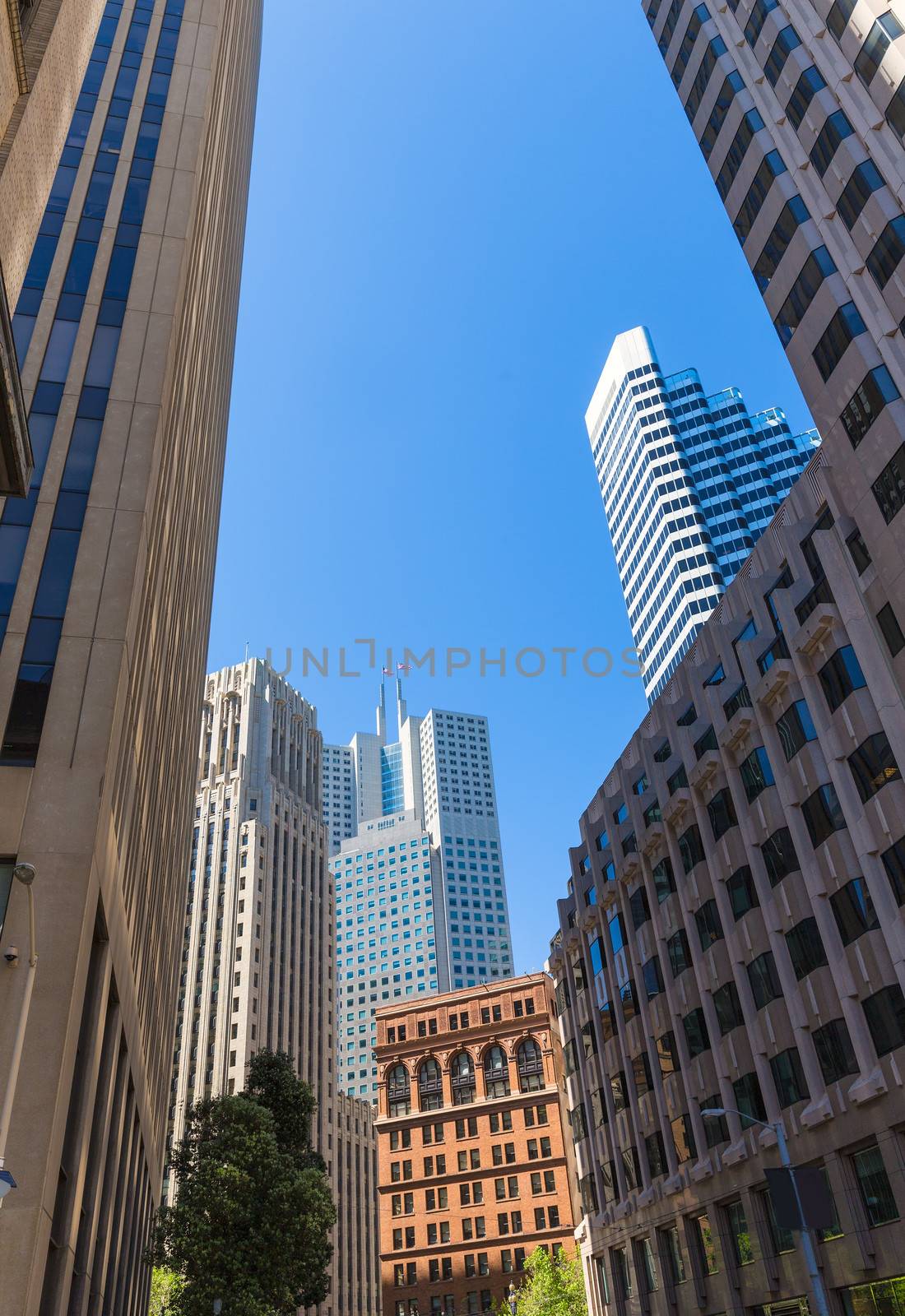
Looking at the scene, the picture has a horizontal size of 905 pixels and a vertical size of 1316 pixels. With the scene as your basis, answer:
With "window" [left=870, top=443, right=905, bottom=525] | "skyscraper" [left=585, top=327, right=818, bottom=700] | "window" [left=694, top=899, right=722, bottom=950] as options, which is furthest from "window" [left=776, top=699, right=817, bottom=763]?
"skyscraper" [left=585, top=327, right=818, bottom=700]

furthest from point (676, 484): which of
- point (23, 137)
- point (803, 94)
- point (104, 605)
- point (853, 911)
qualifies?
point (23, 137)

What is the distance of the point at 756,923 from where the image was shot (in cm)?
3856

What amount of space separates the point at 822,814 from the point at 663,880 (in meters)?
14.6

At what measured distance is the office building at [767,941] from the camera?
31.5m

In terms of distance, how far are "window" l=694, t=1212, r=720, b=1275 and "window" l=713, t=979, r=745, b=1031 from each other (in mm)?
5546

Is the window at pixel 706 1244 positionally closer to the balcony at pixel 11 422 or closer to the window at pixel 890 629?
the window at pixel 890 629

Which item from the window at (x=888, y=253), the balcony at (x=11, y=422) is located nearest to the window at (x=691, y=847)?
the window at (x=888, y=253)

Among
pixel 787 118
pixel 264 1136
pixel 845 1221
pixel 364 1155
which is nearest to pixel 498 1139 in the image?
pixel 364 1155

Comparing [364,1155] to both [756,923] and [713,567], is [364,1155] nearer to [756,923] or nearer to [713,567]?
[713,567]

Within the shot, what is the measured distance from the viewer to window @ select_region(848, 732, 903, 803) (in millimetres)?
31828

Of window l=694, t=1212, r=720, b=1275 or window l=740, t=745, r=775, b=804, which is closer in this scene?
window l=740, t=745, r=775, b=804

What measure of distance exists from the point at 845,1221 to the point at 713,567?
366ft

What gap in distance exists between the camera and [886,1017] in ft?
101

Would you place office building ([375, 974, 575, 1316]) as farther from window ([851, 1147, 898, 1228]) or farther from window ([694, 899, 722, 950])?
window ([851, 1147, 898, 1228])
